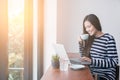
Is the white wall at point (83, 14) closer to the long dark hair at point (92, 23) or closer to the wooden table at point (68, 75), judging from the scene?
the long dark hair at point (92, 23)

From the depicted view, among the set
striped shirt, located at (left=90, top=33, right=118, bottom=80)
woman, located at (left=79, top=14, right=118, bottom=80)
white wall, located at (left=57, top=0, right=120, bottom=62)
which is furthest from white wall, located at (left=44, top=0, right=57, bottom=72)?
striped shirt, located at (left=90, top=33, right=118, bottom=80)

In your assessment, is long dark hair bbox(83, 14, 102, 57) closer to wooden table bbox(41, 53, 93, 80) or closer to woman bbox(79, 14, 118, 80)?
woman bbox(79, 14, 118, 80)

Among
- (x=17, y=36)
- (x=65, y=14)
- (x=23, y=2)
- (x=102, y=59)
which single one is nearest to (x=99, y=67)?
(x=102, y=59)

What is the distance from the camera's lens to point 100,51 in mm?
2514

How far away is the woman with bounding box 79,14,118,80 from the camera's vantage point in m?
2.40

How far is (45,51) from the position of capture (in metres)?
3.56

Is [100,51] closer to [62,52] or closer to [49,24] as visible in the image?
[62,52]

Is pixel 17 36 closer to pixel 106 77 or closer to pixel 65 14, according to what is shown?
pixel 106 77

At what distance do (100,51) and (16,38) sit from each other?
964 mm

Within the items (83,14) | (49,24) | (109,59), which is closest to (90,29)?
(109,59)

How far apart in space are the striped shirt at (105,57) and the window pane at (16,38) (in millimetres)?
854

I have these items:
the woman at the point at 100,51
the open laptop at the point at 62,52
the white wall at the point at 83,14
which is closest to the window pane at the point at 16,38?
the open laptop at the point at 62,52

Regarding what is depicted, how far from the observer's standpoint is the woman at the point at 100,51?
7.87 feet

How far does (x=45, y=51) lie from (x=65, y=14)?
86 cm
